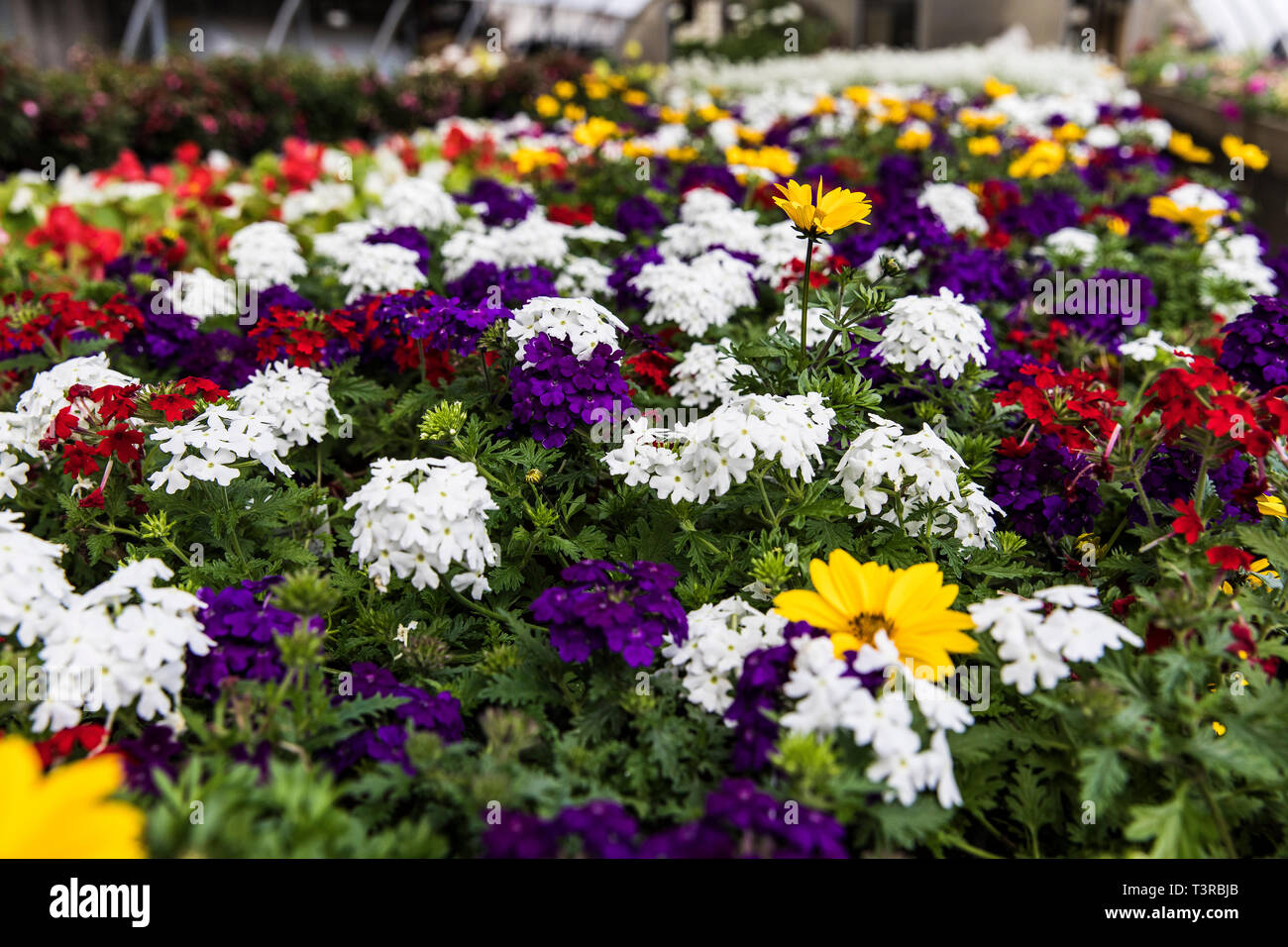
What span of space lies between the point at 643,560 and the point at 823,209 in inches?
34.7

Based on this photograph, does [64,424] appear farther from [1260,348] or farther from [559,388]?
[1260,348]

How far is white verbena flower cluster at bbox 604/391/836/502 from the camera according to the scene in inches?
70.8

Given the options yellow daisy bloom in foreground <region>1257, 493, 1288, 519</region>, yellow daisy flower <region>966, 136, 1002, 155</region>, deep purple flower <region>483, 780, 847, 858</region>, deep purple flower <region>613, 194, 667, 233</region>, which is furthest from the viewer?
yellow daisy flower <region>966, 136, 1002, 155</region>

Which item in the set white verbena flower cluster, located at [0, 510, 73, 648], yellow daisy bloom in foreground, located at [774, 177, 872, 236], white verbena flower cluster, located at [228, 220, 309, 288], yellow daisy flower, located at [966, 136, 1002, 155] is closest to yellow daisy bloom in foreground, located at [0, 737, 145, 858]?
white verbena flower cluster, located at [0, 510, 73, 648]

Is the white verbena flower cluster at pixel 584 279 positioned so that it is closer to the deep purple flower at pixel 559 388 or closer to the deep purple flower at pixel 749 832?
the deep purple flower at pixel 559 388

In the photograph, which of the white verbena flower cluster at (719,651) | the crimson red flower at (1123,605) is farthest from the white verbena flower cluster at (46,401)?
the crimson red flower at (1123,605)

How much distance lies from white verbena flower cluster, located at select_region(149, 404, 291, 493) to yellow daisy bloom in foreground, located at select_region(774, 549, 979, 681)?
1186mm

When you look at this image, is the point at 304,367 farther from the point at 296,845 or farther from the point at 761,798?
the point at 761,798

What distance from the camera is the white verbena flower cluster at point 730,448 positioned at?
1799 mm

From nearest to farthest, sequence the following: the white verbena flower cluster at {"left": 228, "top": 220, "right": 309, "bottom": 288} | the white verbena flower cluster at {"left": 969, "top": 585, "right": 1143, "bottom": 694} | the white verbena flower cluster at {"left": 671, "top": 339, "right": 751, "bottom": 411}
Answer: the white verbena flower cluster at {"left": 969, "top": 585, "right": 1143, "bottom": 694}, the white verbena flower cluster at {"left": 671, "top": 339, "right": 751, "bottom": 411}, the white verbena flower cluster at {"left": 228, "top": 220, "right": 309, "bottom": 288}

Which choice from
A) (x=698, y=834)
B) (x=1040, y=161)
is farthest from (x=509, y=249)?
(x=1040, y=161)

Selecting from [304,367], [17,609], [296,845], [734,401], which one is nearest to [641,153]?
[304,367]

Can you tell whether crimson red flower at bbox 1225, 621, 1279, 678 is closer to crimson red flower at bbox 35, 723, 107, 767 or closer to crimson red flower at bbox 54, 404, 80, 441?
crimson red flower at bbox 35, 723, 107, 767

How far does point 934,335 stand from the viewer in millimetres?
2271
